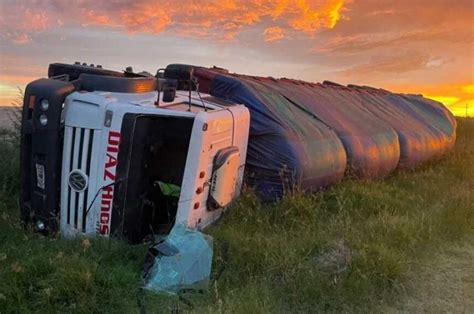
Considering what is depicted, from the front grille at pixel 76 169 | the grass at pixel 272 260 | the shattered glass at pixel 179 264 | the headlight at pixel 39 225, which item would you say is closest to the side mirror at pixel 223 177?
the grass at pixel 272 260

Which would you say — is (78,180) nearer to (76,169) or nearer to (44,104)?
(76,169)

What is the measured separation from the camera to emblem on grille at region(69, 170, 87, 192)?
186 inches

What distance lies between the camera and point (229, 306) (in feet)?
11.8

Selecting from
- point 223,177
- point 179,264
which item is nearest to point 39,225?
point 179,264

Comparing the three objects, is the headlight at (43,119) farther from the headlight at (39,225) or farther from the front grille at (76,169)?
the headlight at (39,225)

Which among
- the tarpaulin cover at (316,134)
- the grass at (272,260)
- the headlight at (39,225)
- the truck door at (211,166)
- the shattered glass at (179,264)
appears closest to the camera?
the grass at (272,260)

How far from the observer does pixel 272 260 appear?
436 centimetres

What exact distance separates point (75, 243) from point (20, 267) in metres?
0.74

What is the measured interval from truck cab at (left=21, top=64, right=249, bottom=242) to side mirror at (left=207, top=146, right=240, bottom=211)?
0.01 meters

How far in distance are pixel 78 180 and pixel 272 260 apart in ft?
5.85

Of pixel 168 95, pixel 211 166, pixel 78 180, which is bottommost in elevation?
pixel 78 180

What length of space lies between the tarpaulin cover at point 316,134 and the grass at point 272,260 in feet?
1.36

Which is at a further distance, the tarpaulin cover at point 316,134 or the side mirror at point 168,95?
the tarpaulin cover at point 316,134

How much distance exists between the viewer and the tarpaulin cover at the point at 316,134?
6.30m
